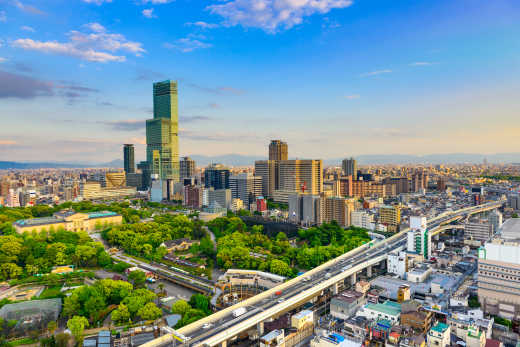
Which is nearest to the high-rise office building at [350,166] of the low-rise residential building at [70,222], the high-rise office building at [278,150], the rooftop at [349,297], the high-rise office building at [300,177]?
the high-rise office building at [278,150]

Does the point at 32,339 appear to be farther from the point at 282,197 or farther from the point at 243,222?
the point at 282,197

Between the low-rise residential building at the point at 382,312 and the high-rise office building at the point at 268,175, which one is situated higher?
the high-rise office building at the point at 268,175

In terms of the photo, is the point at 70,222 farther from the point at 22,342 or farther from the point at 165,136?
the point at 165,136

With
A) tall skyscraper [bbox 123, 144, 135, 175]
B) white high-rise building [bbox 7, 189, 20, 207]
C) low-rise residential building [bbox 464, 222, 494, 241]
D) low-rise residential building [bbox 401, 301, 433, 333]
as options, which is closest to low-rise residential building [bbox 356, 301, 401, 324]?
low-rise residential building [bbox 401, 301, 433, 333]

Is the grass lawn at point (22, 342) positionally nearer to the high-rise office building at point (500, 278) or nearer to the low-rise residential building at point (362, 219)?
the high-rise office building at point (500, 278)

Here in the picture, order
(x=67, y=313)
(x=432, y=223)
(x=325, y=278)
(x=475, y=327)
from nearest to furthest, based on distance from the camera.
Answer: (x=475, y=327) → (x=67, y=313) → (x=325, y=278) → (x=432, y=223)

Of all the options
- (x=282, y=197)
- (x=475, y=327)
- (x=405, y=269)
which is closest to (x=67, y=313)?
(x=475, y=327)
